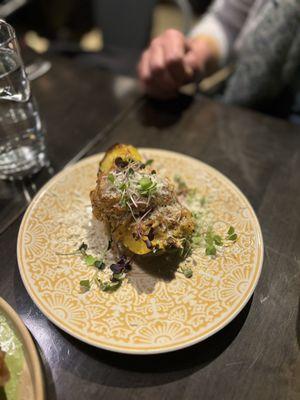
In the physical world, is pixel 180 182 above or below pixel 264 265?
above

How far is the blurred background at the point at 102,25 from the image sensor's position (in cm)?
182

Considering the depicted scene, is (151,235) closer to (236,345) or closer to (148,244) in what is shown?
(148,244)

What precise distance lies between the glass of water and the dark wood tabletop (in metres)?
0.09

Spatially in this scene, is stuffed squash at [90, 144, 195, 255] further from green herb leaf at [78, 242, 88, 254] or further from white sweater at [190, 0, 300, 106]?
white sweater at [190, 0, 300, 106]

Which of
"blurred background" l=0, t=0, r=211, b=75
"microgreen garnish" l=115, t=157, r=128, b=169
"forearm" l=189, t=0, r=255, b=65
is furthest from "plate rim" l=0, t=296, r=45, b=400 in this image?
"forearm" l=189, t=0, r=255, b=65

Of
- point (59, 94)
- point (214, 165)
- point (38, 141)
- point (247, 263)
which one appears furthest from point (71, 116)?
point (247, 263)

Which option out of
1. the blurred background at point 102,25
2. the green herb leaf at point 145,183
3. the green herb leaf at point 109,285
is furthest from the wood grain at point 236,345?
the blurred background at point 102,25

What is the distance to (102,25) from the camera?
213cm

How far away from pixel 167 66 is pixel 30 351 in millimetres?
998

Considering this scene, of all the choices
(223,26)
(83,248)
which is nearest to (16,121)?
(83,248)

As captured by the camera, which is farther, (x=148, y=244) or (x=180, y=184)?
(x=180, y=184)

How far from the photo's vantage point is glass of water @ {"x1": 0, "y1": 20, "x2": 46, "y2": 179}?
0.92 metres

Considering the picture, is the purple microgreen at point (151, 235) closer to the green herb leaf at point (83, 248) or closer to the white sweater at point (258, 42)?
the green herb leaf at point (83, 248)

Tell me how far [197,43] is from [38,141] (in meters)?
0.85
